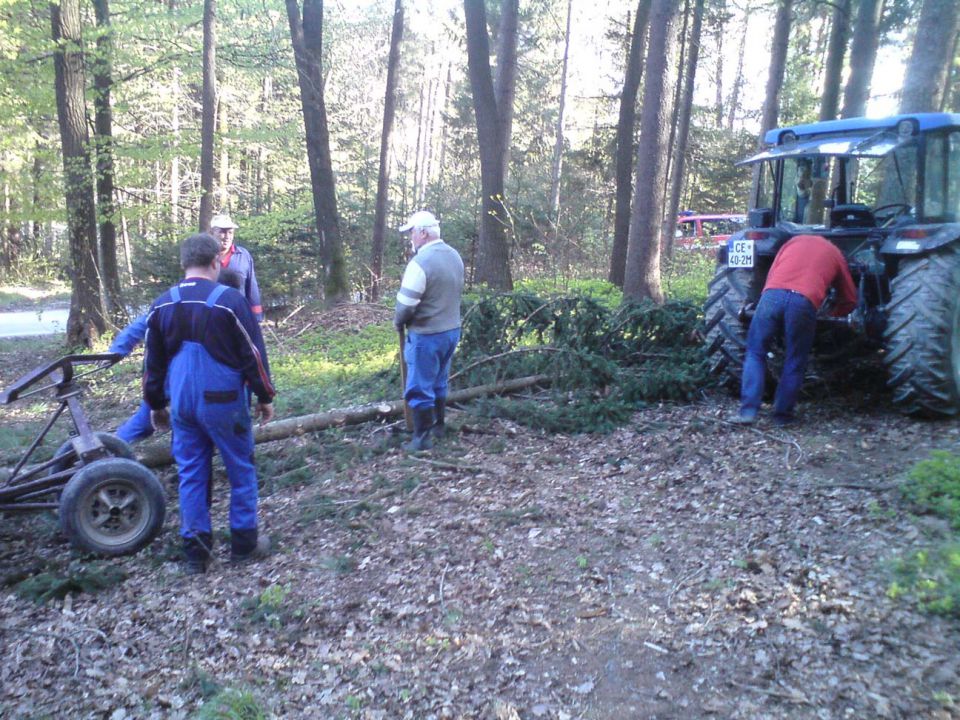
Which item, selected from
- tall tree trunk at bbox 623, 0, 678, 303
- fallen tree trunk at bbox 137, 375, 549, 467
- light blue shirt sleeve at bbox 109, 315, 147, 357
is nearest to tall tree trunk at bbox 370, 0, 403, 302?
tall tree trunk at bbox 623, 0, 678, 303

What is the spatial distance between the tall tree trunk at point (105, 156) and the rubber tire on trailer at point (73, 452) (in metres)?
10.9

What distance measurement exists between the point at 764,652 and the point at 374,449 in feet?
13.5

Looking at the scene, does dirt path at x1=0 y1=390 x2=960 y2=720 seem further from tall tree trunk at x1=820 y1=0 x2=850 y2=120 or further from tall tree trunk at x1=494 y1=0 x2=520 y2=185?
tall tree trunk at x1=494 y1=0 x2=520 y2=185

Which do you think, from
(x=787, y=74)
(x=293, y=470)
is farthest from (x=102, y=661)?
(x=787, y=74)

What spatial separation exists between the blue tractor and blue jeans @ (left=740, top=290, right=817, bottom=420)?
596mm

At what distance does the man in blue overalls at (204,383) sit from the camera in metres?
4.60

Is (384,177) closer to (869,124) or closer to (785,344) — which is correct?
(869,124)

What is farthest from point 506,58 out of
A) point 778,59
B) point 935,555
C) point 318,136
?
point 935,555

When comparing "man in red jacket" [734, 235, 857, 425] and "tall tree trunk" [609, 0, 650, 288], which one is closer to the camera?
"man in red jacket" [734, 235, 857, 425]

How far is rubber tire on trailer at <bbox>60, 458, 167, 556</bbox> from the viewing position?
4828 mm

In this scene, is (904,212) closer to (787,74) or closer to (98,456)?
(98,456)

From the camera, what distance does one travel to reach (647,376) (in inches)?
312

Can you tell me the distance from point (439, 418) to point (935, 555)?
4240 mm

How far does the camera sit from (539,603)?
4328 millimetres
